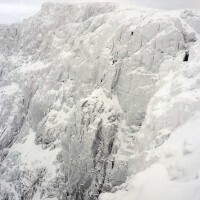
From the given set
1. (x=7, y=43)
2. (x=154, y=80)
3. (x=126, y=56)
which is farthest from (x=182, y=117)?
(x=7, y=43)

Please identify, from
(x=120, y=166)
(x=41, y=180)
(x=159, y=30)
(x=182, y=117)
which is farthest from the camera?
(x=41, y=180)

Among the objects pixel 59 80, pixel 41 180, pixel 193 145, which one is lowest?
pixel 41 180

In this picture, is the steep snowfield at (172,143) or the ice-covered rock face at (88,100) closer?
the steep snowfield at (172,143)

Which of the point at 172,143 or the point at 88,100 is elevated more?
the point at 172,143

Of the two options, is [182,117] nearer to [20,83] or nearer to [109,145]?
[109,145]

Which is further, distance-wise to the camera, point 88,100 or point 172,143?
point 88,100

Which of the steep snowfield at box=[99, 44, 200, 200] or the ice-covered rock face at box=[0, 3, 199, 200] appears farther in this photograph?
the ice-covered rock face at box=[0, 3, 199, 200]

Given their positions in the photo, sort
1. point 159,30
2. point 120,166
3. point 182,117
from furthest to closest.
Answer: point 159,30 < point 120,166 < point 182,117

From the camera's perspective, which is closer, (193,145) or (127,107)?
(193,145)
